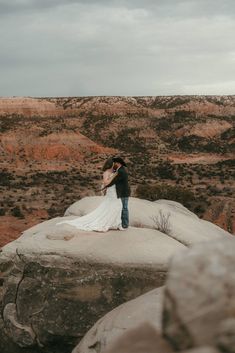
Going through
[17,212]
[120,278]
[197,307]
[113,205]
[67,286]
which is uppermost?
[197,307]

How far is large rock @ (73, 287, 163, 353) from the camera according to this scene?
7.46m

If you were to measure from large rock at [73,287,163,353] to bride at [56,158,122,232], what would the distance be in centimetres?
312

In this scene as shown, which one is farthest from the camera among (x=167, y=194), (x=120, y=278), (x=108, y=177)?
(x=167, y=194)

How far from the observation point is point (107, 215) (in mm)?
11344

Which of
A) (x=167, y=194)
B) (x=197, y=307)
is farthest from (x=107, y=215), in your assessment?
(x=167, y=194)

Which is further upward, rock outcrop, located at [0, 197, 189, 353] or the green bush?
rock outcrop, located at [0, 197, 189, 353]

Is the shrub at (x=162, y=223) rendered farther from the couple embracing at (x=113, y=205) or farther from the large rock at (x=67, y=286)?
the large rock at (x=67, y=286)

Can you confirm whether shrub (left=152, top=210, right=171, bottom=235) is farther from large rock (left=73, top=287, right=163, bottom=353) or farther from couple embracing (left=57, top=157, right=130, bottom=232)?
large rock (left=73, top=287, right=163, bottom=353)

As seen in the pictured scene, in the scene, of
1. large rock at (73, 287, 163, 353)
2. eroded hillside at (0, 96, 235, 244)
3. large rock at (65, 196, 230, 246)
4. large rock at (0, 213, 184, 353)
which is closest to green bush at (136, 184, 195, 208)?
eroded hillside at (0, 96, 235, 244)

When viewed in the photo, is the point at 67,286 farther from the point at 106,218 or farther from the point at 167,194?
the point at 167,194

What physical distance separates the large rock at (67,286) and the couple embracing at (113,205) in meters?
0.89

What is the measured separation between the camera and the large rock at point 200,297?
9.58 feet

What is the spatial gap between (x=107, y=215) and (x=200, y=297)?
329 inches

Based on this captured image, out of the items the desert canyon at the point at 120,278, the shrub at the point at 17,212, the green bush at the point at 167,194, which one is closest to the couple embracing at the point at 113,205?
the desert canyon at the point at 120,278
